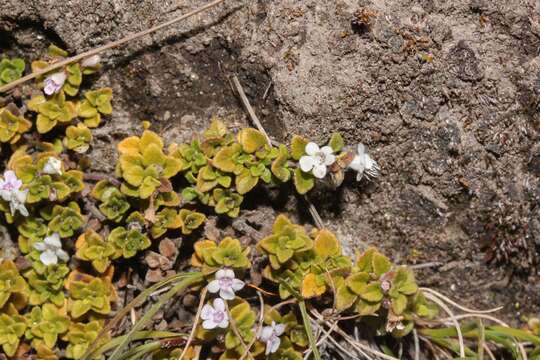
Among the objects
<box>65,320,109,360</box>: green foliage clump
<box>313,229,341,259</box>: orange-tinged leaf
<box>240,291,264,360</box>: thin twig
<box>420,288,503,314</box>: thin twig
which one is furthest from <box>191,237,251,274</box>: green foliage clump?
<box>420,288,503,314</box>: thin twig

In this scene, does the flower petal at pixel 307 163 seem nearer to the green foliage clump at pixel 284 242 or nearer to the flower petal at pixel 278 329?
the green foliage clump at pixel 284 242

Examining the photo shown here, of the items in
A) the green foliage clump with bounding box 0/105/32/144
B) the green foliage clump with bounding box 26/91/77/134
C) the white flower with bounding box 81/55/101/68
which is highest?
the white flower with bounding box 81/55/101/68

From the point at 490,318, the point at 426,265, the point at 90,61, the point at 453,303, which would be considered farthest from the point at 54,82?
the point at 490,318

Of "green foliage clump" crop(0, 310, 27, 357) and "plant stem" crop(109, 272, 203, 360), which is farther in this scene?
"green foliage clump" crop(0, 310, 27, 357)

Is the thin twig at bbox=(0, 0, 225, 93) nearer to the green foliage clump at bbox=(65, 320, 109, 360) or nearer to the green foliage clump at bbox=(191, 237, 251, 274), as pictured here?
the green foliage clump at bbox=(191, 237, 251, 274)

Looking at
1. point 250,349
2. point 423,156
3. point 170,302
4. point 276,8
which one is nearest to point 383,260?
point 423,156

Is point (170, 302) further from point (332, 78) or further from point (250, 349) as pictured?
point (332, 78)

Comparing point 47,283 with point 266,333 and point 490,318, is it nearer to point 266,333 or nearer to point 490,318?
point 266,333
